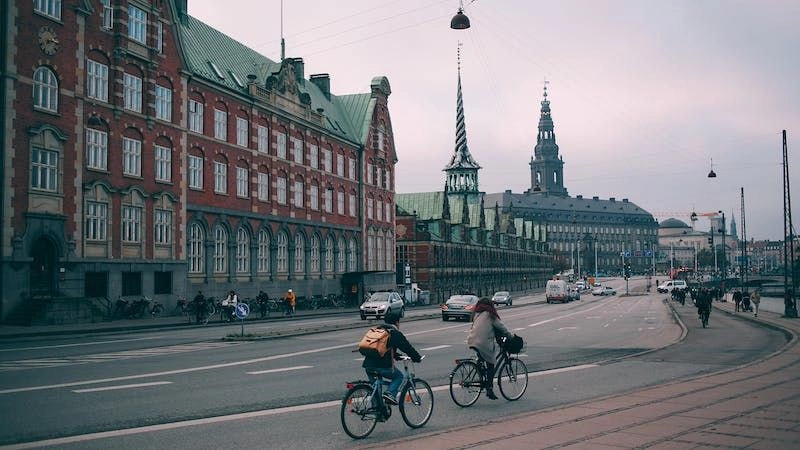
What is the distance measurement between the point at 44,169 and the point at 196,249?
1305 centimetres

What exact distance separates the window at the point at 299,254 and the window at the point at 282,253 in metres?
1.13

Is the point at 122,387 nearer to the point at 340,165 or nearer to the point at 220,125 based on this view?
the point at 220,125

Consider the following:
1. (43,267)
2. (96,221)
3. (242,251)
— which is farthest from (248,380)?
(242,251)

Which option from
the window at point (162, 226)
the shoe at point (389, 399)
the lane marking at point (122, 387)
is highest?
the window at point (162, 226)

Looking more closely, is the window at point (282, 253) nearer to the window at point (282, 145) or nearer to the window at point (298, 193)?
the window at point (298, 193)

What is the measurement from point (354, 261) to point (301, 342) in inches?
1751

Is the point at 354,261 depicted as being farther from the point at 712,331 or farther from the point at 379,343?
the point at 379,343

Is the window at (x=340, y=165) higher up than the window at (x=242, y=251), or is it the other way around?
the window at (x=340, y=165)

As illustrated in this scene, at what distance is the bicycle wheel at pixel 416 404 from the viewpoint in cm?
1070

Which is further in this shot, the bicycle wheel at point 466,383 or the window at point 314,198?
the window at point 314,198

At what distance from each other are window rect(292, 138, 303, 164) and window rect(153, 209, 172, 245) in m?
17.4

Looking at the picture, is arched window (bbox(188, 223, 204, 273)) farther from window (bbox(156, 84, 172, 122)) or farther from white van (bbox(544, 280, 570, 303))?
white van (bbox(544, 280, 570, 303))

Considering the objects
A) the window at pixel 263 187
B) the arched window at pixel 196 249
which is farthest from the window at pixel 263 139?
the arched window at pixel 196 249

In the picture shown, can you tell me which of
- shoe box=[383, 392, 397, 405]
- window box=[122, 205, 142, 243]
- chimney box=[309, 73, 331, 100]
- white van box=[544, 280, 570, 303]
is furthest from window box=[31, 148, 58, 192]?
white van box=[544, 280, 570, 303]
